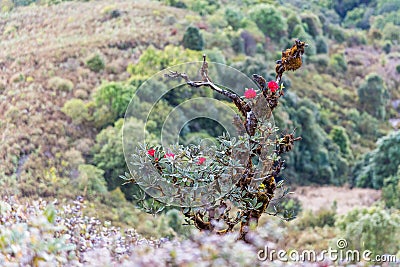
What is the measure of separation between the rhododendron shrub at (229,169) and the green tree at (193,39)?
1026 cm

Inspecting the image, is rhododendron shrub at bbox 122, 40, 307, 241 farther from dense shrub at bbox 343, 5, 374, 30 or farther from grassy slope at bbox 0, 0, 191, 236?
dense shrub at bbox 343, 5, 374, 30

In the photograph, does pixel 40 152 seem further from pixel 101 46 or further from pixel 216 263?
pixel 216 263

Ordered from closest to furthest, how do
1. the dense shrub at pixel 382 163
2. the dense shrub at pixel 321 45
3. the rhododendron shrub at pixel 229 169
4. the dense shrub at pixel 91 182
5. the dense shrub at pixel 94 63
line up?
the rhododendron shrub at pixel 229 169 < the dense shrub at pixel 91 182 < the dense shrub at pixel 94 63 < the dense shrub at pixel 382 163 < the dense shrub at pixel 321 45

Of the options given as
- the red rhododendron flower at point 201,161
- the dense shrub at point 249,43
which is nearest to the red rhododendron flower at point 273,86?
the red rhododendron flower at point 201,161

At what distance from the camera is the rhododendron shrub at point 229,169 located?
8.11ft

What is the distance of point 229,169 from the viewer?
98.0 inches

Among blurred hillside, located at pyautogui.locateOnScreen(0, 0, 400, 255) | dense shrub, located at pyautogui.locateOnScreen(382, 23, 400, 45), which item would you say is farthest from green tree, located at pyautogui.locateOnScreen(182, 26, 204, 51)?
dense shrub, located at pyautogui.locateOnScreen(382, 23, 400, 45)

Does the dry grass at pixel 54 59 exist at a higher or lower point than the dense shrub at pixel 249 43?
higher

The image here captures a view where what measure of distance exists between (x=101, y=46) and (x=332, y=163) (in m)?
5.19

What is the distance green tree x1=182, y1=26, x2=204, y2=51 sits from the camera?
42.0 feet

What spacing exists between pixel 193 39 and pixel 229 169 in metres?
10.5

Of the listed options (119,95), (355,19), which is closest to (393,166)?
(119,95)

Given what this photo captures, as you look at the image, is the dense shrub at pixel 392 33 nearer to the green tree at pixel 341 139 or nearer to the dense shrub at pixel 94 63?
the green tree at pixel 341 139

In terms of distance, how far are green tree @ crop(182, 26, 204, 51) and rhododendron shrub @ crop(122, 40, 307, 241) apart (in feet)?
33.6
